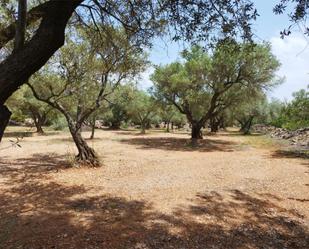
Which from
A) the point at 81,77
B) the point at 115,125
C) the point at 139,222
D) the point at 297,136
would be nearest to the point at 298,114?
the point at 81,77

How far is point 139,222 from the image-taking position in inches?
307

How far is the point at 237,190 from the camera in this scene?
11.1 metres

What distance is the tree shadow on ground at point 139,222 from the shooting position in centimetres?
667

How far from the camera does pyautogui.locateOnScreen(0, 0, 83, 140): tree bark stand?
12.8 ft

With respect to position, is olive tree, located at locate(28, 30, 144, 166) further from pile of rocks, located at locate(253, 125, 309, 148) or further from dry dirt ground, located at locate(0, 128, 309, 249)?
pile of rocks, located at locate(253, 125, 309, 148)

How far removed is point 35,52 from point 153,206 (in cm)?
611

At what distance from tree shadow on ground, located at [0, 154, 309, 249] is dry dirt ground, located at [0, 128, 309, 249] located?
20 mm

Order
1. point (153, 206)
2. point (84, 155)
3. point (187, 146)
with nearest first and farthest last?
point (153, 206) → point (84, 155) → point (187, 146)

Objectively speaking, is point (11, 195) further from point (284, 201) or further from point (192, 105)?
point (192, 105)

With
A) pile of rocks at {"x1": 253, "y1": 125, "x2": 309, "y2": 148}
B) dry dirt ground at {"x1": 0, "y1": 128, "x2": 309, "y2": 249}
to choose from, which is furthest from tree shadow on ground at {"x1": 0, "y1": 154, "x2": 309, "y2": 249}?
pile of rocks at {"x1": 253, "y1": 125, "x2": 309, "y2": 148}

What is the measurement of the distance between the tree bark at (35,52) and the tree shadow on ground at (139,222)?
3587mm

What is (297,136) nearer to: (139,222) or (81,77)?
(81,77)

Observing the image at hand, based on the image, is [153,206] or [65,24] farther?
[153,206]

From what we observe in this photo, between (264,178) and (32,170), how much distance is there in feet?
31.0
